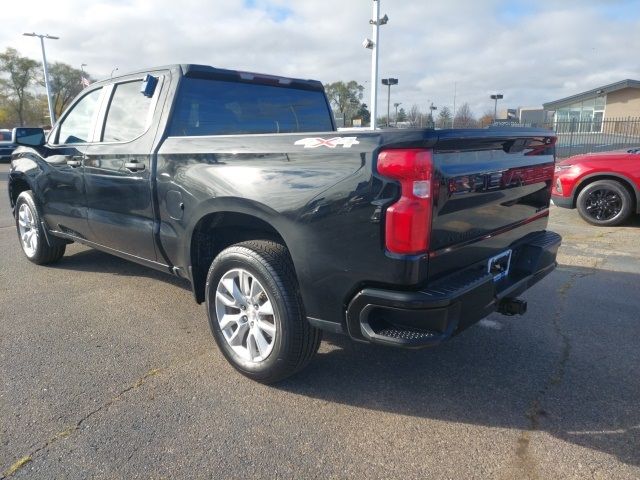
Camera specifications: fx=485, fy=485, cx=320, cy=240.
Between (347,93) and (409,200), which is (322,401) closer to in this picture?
(409,200)

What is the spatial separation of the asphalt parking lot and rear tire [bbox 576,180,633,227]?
3534mm

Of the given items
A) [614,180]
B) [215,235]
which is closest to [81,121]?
[215,235]

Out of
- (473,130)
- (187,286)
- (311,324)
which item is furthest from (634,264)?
(187,286)

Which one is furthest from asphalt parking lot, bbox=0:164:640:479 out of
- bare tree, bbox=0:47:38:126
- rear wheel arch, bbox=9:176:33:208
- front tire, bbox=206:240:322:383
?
bare tree, bbox=0:47:38:126

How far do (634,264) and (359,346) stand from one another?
3771 millimetres

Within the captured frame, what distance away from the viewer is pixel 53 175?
4621mm

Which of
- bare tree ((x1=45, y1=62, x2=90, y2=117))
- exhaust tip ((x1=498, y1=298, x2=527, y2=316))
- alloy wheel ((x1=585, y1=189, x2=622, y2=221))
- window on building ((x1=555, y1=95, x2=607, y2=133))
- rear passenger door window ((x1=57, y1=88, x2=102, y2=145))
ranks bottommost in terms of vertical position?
alloy wheel ((x1=585, y1=189, x2=622, y2=221))

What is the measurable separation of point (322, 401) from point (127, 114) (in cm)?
270

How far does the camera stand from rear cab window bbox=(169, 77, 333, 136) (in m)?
3.55

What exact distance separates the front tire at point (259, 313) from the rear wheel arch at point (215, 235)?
16 centimetres

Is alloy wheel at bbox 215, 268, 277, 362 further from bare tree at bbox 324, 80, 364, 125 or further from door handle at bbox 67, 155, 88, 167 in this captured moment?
bare tree at bbox 324, 80, 364, 125

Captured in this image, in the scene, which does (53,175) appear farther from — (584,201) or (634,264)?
(584,201)

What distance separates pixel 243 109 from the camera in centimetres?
391

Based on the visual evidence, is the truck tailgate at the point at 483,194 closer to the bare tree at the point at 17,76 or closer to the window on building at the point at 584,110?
the window on building at the point at 584,110
